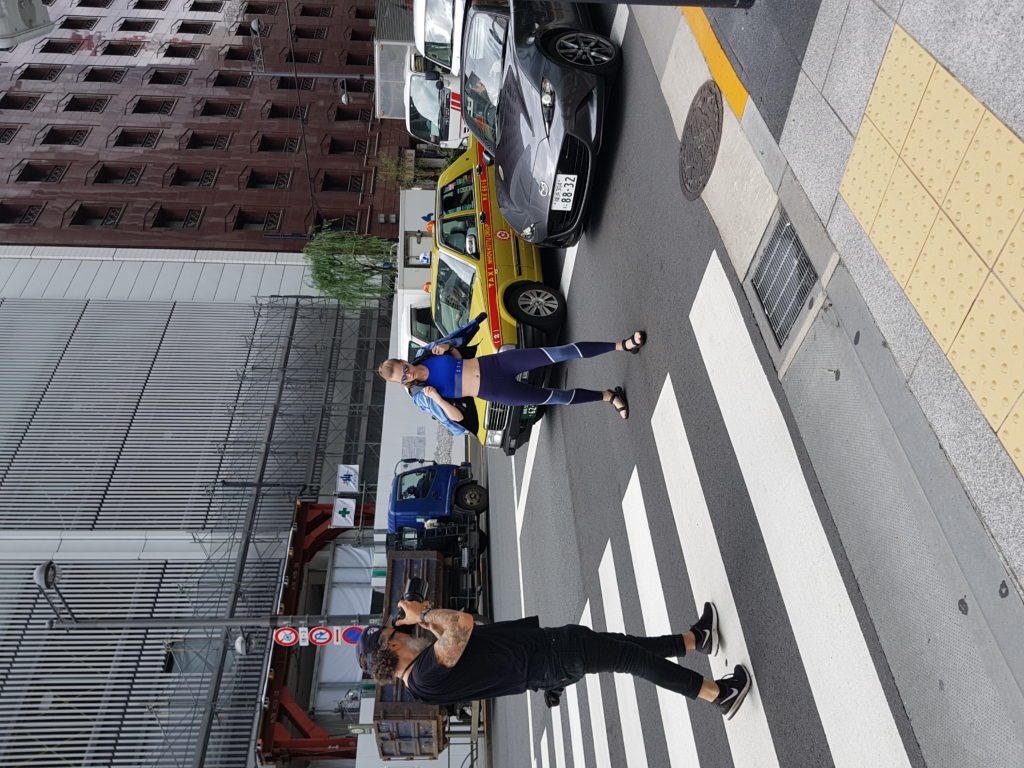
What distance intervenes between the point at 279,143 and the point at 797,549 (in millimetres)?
31218

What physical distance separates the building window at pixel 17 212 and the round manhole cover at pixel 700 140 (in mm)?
28742

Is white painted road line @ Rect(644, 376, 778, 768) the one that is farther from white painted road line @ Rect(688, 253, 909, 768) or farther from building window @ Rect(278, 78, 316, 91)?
building window @ Rect(278, 78, 316, 91)

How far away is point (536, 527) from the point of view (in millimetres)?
9617

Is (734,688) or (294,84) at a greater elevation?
(294,84)

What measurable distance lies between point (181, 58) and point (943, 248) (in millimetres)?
37120

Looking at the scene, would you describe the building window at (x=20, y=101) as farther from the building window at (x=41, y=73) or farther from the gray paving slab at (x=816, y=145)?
the gray paving slab at (x=816, y=145)

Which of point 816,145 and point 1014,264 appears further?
point 816,145

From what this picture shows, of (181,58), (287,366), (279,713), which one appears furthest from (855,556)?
(181,58)

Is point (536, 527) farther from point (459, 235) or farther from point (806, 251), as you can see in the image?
point (806, 251)

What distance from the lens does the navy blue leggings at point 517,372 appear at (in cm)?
664

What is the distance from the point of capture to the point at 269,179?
2977 cm

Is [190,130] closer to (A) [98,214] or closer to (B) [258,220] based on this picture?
(A) [98,214]

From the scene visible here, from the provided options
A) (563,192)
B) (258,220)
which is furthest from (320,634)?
(258,220)

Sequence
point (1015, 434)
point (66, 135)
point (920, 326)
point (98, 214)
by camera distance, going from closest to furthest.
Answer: point (1015, 434) < point (920, 326) < point (98, 214) < point (66, 135)
